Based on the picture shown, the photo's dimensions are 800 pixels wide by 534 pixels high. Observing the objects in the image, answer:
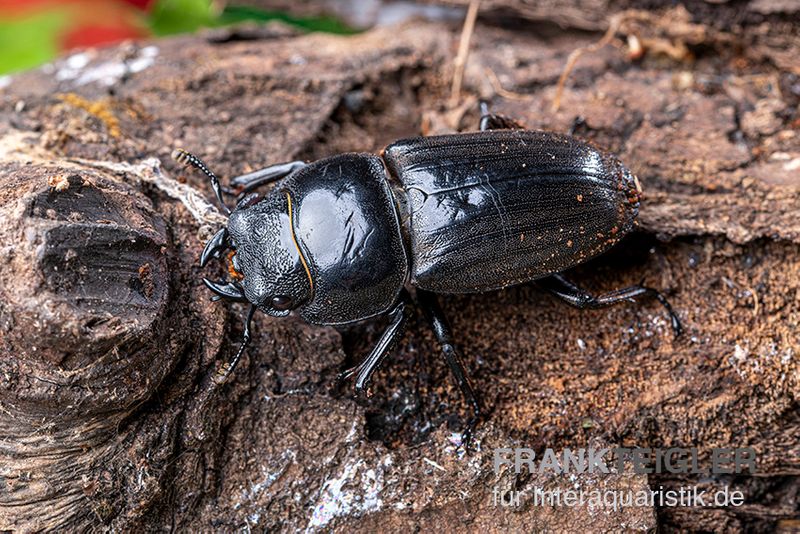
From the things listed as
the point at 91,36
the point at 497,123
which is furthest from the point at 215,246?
the point at 91,36

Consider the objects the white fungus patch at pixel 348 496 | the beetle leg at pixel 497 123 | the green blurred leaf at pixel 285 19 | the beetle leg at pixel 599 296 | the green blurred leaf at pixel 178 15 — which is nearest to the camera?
the white fungus patch at pixel 348 496

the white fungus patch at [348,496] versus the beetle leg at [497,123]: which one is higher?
the beetle leg at [497,123]

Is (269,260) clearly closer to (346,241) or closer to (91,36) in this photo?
(346,241)

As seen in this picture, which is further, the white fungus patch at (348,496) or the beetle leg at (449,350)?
the beetle leg at (449,350)

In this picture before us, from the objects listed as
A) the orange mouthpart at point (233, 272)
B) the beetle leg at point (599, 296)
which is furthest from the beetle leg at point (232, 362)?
the beetle leg at point (599, 296)

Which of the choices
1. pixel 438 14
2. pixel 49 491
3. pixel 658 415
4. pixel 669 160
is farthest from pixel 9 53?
pixel 658 415

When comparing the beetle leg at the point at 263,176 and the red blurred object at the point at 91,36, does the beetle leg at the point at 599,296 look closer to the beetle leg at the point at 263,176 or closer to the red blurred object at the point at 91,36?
the beetle leg at the point at 263,176
